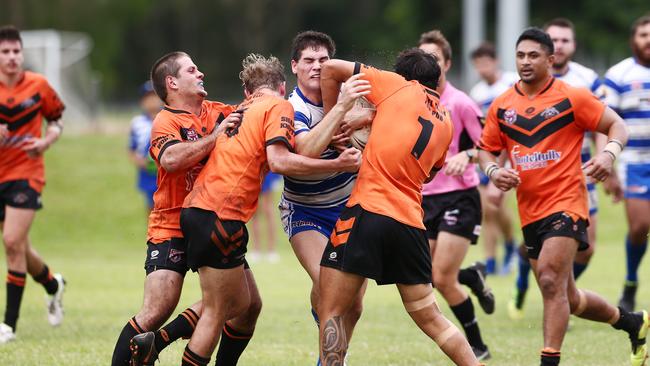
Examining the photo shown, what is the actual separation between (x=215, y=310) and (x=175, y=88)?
1.46 meters

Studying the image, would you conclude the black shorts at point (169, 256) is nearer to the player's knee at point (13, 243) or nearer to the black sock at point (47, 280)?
the player's knee at point (13, 243)

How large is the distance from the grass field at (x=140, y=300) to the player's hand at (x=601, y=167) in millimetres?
1676

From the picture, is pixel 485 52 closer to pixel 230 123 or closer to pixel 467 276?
pixel 467 276

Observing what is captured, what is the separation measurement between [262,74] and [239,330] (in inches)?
66.2

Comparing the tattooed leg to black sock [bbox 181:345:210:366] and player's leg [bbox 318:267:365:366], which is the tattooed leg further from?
black sock [bbox 181:345:210:366]

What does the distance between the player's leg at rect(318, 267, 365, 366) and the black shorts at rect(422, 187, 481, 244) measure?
2.57 meters

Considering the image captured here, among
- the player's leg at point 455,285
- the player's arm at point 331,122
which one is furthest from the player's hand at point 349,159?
the player's leg at point 455,285

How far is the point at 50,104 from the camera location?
9.95 m

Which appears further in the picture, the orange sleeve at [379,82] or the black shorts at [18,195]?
the black shorts at [18,195]

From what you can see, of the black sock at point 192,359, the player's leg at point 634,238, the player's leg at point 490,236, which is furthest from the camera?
the player's leg at point 490,236

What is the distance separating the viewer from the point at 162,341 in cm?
686

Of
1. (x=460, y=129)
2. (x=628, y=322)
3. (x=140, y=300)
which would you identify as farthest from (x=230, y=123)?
(x=140, y=300)

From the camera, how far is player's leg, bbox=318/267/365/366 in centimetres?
639

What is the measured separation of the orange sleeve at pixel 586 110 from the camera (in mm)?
7406
